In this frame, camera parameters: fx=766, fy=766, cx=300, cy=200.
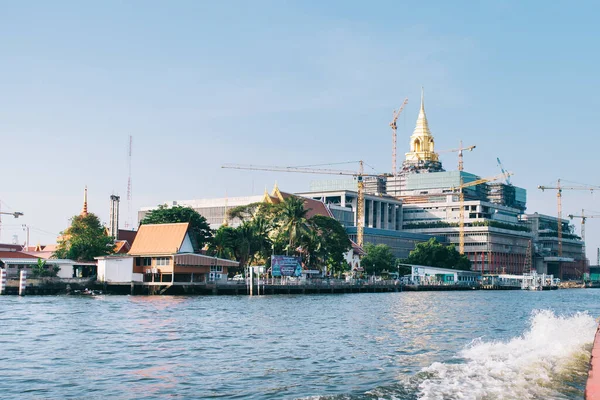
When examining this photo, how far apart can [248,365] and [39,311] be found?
106ft

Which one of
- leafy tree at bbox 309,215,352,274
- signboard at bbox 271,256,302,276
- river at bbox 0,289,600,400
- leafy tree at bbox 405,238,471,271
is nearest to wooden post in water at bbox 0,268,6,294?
signboard at bbox 271,256,302,276

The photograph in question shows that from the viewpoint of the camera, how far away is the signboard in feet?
337

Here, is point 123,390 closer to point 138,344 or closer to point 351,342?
point 138,344

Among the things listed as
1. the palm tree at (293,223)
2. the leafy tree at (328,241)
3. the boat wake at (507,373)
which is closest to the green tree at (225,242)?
the palm tree at (293,223)

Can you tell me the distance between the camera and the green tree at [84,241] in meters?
104

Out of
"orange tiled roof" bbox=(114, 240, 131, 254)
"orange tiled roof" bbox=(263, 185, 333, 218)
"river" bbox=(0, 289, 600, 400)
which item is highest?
"orange tiled roof" bbox=(263, 185, 333, 218)

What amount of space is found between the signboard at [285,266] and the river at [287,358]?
51.7 m

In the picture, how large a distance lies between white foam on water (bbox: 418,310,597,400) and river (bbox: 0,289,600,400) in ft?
0.13

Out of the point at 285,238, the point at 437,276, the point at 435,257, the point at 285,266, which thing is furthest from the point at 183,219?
the point at 435,257

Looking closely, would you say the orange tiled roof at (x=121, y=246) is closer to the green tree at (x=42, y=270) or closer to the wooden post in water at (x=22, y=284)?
the green tree at (x=42, y=270)

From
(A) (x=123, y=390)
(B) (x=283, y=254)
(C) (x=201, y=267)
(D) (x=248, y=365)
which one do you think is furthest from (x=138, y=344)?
(B) (x=283, y=254)

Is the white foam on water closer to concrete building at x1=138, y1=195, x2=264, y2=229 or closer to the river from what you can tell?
the river

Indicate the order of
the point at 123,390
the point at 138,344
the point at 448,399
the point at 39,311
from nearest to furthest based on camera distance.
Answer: the point at 448,399 < the point at 123,390 < the point at 138,344 < the point at 39,311

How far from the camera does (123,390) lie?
23547mm
